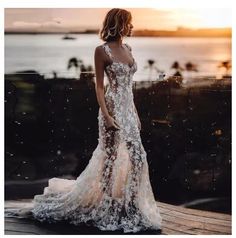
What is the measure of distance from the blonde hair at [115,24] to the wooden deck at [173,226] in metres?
1.21

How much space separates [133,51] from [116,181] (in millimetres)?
990

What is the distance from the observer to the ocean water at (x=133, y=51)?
378cm

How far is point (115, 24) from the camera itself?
3.23 metres

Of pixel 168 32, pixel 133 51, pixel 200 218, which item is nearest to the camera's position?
pixel 200 218

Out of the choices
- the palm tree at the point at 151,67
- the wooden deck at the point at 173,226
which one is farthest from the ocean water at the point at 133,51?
the wooden deck at the point at 173,226

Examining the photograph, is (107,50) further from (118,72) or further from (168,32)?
(168,32)

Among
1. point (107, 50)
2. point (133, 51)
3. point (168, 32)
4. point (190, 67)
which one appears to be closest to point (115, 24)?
point (107, 50)

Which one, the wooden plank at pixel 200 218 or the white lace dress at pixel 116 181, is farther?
the wooden plank at pixel 200 218

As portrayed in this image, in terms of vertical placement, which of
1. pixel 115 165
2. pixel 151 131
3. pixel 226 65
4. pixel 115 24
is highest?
pixel 115 24

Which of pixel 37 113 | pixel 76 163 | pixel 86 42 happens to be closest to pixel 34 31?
pixel 86 42

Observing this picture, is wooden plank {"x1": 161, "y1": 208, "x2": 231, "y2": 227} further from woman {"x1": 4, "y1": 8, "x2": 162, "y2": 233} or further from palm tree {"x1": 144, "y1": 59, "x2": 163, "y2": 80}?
palm tree {"x1": 144, "y1": 59, "x2": 163, "y2": 80}

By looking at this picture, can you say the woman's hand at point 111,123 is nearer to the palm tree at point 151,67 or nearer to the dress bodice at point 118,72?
the dress bodice at point 118,72

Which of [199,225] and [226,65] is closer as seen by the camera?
[199,225]
